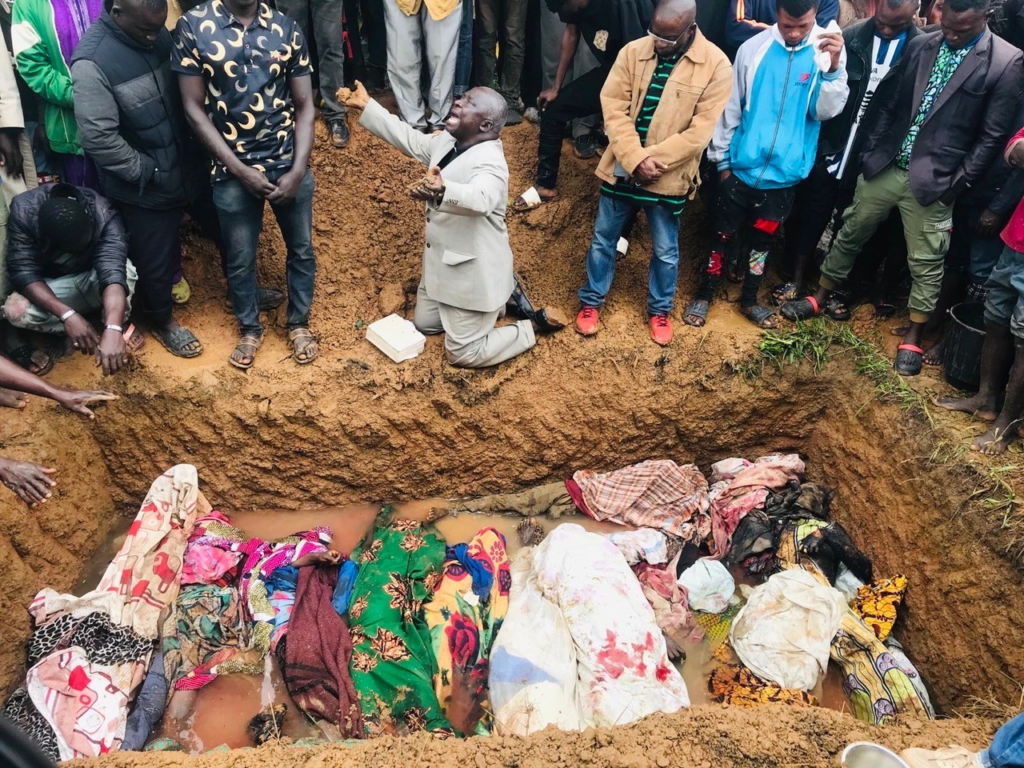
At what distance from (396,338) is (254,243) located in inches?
38.8

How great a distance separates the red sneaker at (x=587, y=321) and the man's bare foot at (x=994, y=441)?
2.25 metres

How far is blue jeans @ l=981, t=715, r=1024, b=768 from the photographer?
281 cm

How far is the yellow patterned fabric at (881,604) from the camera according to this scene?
4133 millimetres

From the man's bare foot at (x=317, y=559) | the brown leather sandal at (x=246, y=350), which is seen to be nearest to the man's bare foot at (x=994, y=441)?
the man's bare foot at (x=317, y=559)

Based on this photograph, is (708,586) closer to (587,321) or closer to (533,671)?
(533,671)

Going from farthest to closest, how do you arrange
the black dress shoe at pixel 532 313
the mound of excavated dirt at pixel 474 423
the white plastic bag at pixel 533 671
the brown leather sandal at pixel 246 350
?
the black dress shoe at pixel 532 313 → the brown leather sandal at pixel 246 350 → the mound of excavated dirt at pixel 474 423 → the white plastic bag at pixel 533 671

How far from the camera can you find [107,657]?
3574 mm

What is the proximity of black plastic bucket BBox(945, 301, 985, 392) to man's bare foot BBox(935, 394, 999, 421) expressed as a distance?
13 centimetres

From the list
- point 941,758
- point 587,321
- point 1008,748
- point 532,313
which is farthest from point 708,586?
point 532,313

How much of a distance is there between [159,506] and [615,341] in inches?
114

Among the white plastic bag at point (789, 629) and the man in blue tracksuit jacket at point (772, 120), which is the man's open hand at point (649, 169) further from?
the white plastic bag at point (789, 629)

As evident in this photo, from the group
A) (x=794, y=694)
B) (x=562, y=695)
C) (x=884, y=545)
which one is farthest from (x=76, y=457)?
(x=884, y=545)

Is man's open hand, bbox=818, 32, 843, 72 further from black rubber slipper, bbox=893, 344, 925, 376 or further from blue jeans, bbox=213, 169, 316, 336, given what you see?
blue jeans, bbox=213, 169, 316, 336

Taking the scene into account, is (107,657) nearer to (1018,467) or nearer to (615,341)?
(615,341)
